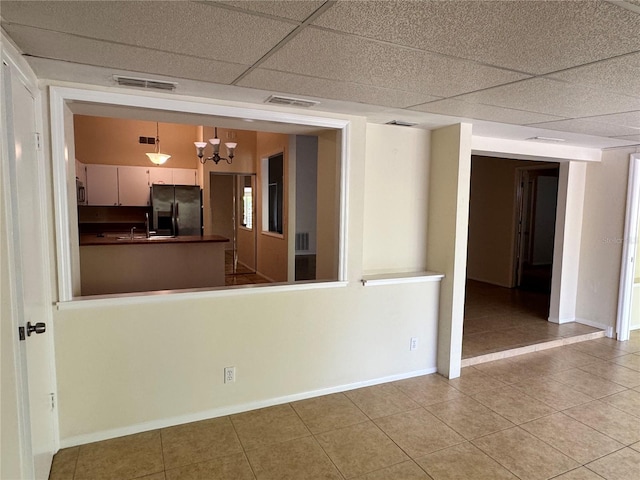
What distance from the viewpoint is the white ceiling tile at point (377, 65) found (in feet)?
5.86

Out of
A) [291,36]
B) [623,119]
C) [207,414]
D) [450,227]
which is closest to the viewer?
[291,36]

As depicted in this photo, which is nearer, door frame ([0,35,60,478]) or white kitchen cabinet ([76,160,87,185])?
door frame ([0,35,60,478])

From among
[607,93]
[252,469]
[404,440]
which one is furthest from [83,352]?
[607,93]

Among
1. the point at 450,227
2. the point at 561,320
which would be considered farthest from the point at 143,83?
the point at 561,320

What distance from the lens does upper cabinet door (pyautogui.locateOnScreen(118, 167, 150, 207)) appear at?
7949mm

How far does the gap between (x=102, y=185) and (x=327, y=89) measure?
6.77 meters

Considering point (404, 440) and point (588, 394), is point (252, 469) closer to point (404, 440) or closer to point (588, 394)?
point (404, 440)

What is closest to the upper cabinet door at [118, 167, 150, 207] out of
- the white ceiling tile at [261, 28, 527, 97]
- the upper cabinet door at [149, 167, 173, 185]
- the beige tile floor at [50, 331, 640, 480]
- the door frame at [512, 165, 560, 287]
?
the upper cabinet door at [149, 167, 173, 185]

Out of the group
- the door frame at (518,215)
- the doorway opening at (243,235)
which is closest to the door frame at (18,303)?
the doorway opening at (243,235)

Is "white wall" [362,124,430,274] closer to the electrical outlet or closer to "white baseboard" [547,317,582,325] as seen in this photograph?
the electrical outlet

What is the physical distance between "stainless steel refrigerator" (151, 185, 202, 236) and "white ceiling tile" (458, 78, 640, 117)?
20.8 ft

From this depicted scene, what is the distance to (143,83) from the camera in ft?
7.96

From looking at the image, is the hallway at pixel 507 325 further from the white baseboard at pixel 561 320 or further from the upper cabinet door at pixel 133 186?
the upper cabinet door at pixel 133 186

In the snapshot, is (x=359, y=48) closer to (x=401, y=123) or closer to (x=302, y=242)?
(x=401, y=123)
